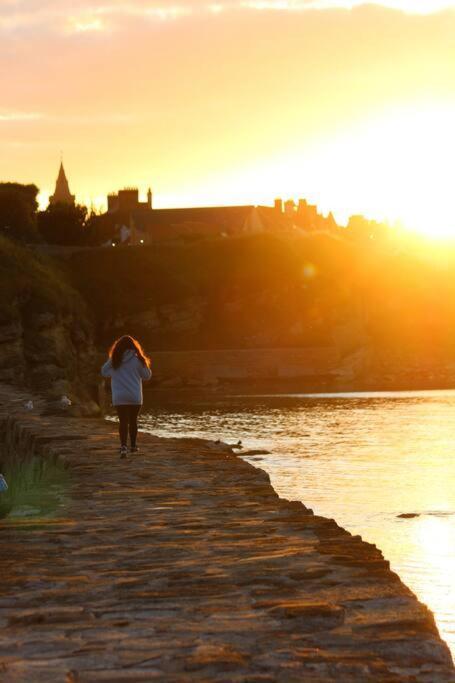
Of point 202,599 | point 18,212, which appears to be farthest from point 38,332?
point 202,599

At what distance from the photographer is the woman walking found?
18.2 meters

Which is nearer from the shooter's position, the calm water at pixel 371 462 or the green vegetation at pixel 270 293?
the calm water at pixel 371 462

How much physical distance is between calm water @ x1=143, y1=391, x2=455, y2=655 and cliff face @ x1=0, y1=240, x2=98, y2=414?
13.0 meters

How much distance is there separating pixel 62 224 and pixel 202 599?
109m

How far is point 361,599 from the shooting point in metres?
7.66

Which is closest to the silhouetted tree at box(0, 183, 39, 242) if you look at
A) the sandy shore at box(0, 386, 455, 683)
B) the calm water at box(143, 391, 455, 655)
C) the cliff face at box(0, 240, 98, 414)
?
the cliff face at box(0, 240, 98, 414)

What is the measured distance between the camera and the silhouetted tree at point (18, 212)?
102312mm

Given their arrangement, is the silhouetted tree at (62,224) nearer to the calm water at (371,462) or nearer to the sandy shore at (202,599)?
the calm water at (371,462)

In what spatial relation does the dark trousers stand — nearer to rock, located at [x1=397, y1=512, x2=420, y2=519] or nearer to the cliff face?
rock, located at [x1=397, y1=512, x2=420, y2=519]

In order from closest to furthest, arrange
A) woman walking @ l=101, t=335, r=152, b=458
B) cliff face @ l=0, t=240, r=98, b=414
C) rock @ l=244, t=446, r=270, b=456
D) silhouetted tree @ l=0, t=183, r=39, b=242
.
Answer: woman walking @ l=101, t=335, r=152, b=458
rock @ l=244, t=446, r=270, b=456
cliff face @ l=0, t=240, r=98, b=414
silhouetted tree @ l=0, t=183, r=39, b=242

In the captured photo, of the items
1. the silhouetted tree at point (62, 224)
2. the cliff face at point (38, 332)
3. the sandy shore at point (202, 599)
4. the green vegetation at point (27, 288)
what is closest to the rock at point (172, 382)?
the cliff face at point (38, 332)

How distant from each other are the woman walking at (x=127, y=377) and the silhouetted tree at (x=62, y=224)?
97.0m

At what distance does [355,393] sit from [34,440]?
5260 centimetres

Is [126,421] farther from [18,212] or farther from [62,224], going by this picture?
[62,224]
